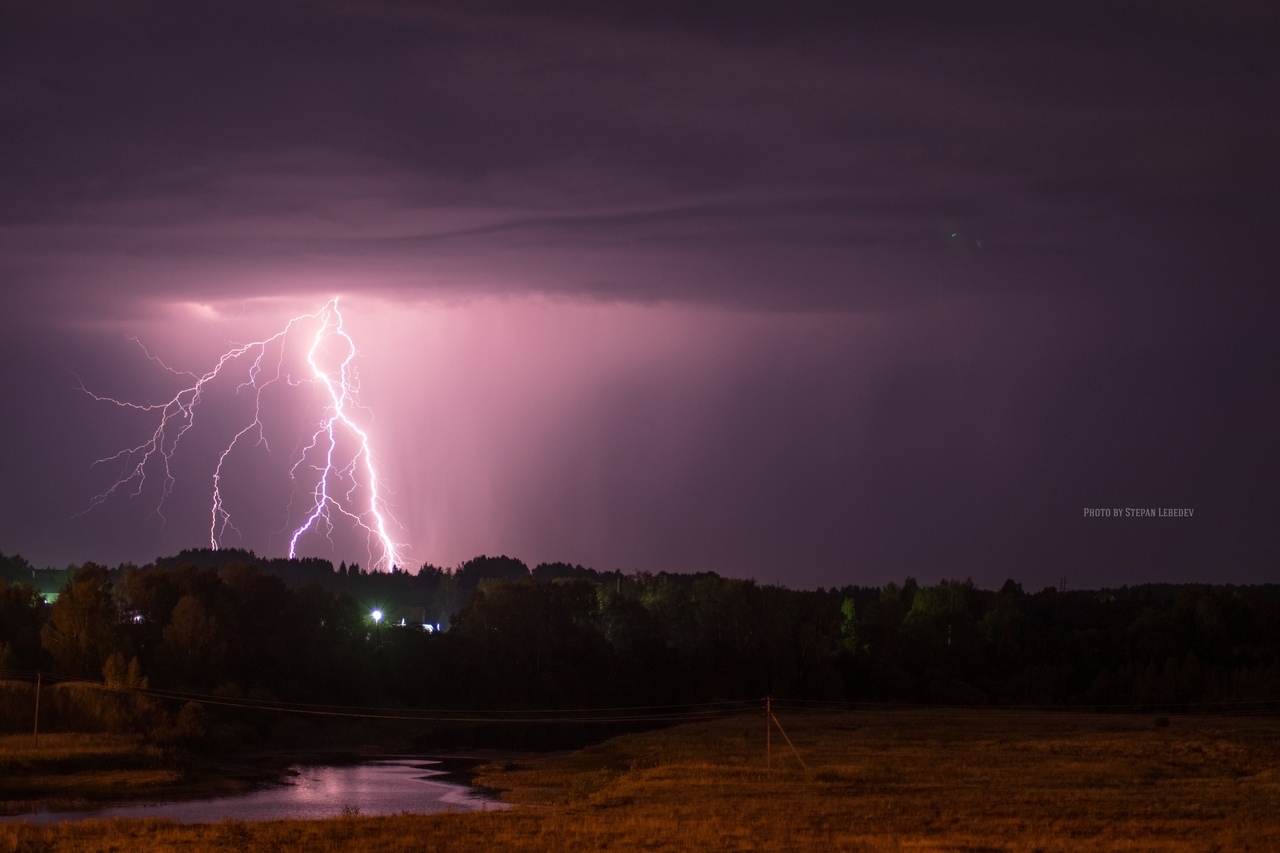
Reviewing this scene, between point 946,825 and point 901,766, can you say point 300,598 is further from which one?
point 946,825

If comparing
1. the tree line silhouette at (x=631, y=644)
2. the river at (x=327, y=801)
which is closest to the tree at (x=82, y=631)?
the tree line silhouette at (x=631, y=644)

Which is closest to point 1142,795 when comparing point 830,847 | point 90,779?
point 830,847

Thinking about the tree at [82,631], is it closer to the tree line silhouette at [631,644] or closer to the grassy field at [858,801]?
the tree line silhouette at [631,644]

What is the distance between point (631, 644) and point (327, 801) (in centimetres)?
5193

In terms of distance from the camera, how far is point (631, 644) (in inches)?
3898

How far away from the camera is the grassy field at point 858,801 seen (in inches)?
1227

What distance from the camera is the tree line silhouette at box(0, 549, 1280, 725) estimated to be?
79.1 m

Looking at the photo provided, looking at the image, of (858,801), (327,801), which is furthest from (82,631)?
(858,801)

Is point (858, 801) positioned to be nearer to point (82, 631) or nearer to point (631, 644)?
point (82, 631)

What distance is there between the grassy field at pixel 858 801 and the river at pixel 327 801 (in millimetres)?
2505

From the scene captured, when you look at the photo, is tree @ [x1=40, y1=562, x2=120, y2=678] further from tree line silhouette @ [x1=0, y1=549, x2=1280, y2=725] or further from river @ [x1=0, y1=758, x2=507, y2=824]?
river @ [x1=0, y1=758, x2=507, y2=824]

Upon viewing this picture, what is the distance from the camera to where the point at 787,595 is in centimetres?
11075

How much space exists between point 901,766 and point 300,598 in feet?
168

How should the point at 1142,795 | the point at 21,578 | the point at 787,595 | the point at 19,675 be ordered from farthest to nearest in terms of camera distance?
1. the point at 21,578
2. the point at 787,595
3. the point at 19,675
4. the point at 1142,795
